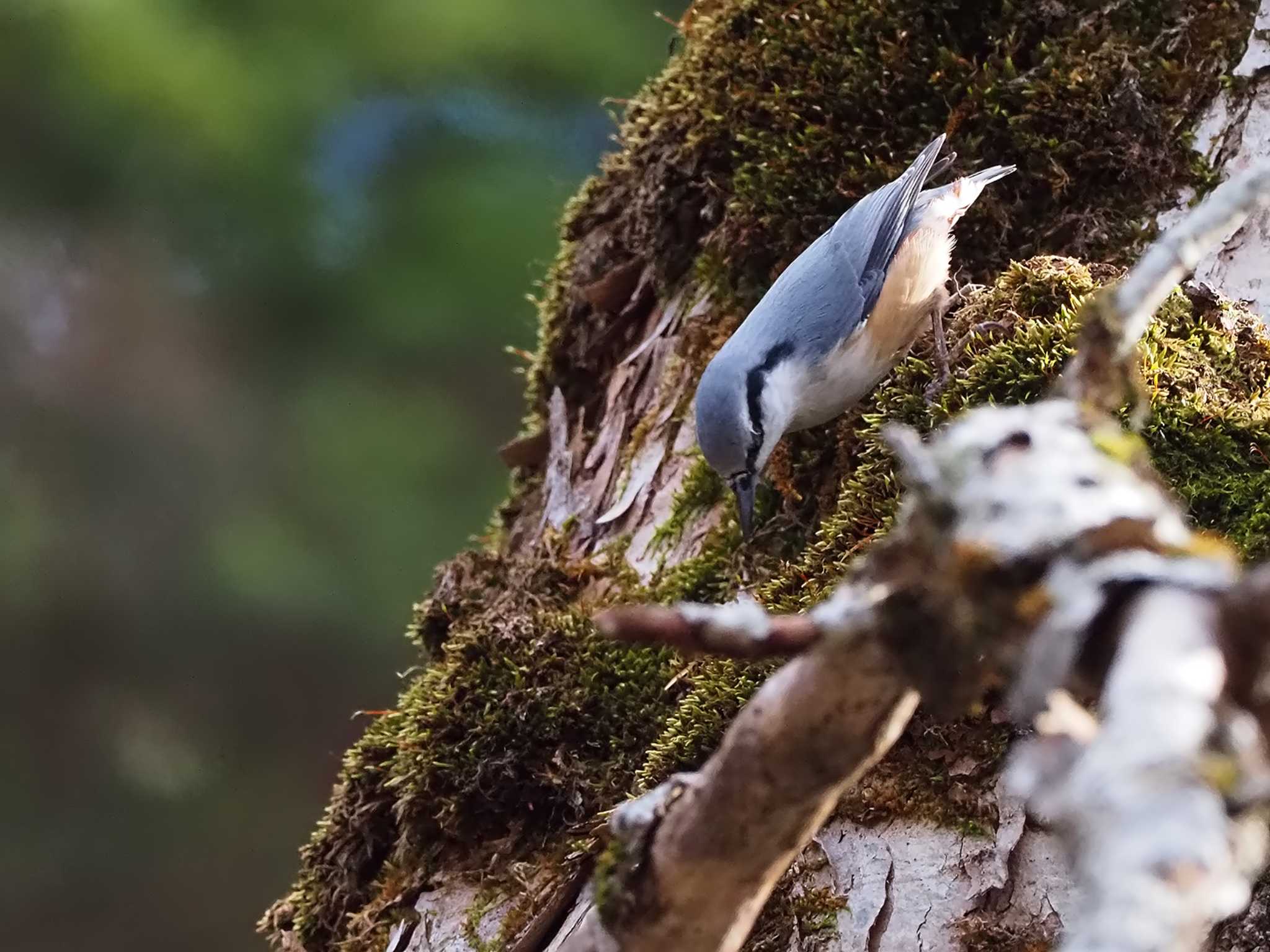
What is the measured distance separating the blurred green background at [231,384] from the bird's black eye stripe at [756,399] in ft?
4.56

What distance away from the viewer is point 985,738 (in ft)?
3.92

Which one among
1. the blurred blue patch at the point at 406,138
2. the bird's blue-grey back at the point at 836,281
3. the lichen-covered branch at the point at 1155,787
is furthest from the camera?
the blurred blue patch at the point at 406,138

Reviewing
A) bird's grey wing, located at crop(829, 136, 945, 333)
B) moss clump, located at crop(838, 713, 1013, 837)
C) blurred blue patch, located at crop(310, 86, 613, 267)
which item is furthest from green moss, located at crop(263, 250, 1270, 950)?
blurred blue patch, located at crop(310, 86, 613, 267)

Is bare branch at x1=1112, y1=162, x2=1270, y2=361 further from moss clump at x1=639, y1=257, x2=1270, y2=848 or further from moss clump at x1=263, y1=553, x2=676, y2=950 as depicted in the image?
moss clump at x1=263, y1=553, x2=676, y2=950

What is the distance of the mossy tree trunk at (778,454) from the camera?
3.99ft

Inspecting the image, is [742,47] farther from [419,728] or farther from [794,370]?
[419,728]

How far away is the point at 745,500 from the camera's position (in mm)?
1716

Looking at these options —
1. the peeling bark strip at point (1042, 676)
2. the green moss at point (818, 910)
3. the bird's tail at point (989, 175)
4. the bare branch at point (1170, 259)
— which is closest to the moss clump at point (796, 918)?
the green moss at point (818, 910)

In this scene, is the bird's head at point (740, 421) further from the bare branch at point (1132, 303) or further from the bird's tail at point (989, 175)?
the bare branch at point (1132, 303)

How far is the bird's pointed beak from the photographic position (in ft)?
5.60

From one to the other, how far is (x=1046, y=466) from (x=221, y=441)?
301 cm

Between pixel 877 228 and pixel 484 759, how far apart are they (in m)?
1.08

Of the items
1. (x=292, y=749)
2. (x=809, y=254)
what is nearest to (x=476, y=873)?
(x=809, y=254)

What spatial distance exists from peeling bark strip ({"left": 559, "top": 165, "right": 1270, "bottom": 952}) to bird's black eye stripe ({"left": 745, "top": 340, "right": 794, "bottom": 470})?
103 cm
